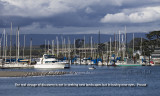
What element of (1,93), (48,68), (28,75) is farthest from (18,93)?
(48,68)

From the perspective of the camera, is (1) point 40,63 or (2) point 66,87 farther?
(1) point 40,63

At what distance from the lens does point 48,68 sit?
501 ft

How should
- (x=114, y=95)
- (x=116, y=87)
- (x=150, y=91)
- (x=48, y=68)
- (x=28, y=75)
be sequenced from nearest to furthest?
1. (x=114, y=95)
2. (x=150, y=91)
3. (x=116, y=87)
4. (x=28, y=75)
5. (x=48, y=68)

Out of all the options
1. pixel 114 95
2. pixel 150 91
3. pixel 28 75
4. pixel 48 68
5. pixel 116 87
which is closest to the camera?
pixel 114 95

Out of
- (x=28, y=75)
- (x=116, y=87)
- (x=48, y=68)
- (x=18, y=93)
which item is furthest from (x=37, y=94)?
(x=48, y=68)

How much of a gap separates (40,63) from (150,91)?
8607 cm

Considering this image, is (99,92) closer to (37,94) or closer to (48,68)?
(37,94)

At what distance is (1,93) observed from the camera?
72875 mm

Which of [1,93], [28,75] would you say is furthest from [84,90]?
[28,75]

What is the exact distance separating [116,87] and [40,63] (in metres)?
78.1

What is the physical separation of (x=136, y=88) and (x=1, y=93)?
24.4 metres

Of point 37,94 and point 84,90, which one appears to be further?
point 84,90

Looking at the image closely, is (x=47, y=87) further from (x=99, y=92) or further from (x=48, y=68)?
(x=48, y=68)

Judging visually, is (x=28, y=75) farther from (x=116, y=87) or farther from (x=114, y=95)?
(x=114, y=95)
